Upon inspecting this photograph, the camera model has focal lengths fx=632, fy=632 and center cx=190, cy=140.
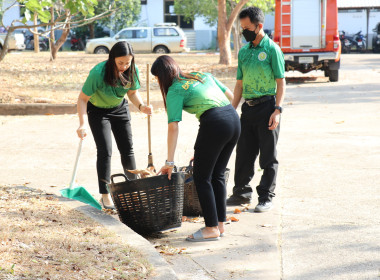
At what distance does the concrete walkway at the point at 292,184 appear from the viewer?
4652 mm

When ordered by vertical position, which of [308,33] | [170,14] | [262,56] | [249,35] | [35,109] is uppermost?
[170,14]

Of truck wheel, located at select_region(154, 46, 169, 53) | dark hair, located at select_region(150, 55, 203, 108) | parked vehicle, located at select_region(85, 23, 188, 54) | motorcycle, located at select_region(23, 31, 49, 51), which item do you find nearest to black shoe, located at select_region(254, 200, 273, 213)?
dark hair, located at select_region(150, 55, 203, 108)

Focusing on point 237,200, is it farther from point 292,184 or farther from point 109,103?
point 109,103

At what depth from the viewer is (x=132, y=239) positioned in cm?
482

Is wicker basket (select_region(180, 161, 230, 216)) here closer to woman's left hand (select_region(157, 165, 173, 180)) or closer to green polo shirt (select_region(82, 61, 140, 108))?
woman's left hand (select_region(157, 165, 173, 180))

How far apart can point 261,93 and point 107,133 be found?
4.97 ft

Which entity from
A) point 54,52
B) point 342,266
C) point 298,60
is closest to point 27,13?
point 342,266

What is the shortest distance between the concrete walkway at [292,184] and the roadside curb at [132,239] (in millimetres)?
118

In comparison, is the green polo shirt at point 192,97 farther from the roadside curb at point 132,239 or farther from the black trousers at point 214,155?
the roadside curb at point 132,239

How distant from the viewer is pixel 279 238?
525 centimetres

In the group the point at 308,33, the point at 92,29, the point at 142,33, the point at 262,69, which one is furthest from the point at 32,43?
the point at 262,69

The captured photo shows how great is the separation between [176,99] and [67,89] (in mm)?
12030

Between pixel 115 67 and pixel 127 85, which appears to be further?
pixel 127 85

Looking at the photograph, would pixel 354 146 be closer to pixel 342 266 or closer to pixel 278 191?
pixel 278 191
